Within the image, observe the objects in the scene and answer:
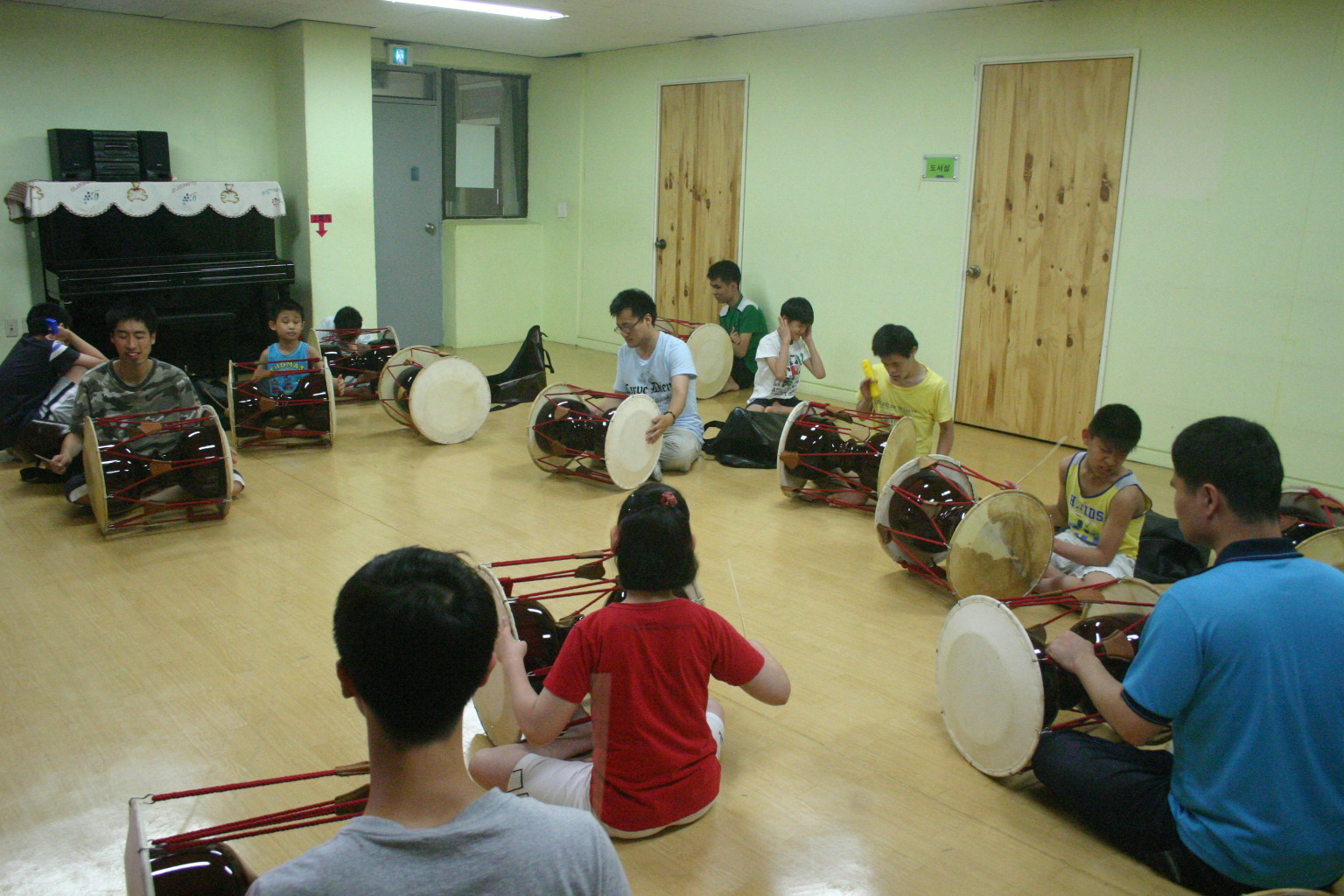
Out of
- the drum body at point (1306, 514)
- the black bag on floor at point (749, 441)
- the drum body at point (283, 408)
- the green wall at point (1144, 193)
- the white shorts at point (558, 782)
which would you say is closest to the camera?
the white shorts at point (558, 782)

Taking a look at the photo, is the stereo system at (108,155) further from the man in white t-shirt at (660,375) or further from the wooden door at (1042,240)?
the wooden door at (1042,240)

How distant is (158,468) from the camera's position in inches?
176

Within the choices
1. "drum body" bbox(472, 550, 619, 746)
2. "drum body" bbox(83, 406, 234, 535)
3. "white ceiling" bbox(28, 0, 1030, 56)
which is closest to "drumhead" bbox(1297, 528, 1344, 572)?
"drum body" bbox(472, 550, 619, 746)

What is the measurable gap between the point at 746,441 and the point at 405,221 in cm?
479

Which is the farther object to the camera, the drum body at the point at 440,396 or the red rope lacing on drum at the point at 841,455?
the drum body at the point at 440,396

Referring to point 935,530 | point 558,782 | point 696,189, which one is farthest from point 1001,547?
point 696,189

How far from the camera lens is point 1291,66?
537 centimetres

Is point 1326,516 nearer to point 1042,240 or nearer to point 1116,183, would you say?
point 1116,183

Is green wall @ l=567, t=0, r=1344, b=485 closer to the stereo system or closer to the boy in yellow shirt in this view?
the boy in yellow shirt

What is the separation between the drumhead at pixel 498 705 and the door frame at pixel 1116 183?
4870 mm

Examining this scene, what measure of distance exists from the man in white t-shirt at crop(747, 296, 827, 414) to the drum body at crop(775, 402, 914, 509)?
44.6 inches

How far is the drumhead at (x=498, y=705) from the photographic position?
2.51m

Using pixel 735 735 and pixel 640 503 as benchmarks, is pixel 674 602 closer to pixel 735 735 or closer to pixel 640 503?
pixel 640 503

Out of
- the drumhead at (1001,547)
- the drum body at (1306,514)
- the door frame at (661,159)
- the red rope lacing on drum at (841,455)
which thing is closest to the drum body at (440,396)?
the red rope lacing on drum at (841,455)
